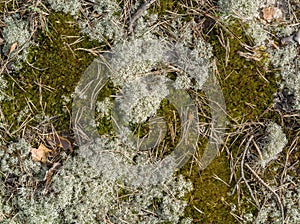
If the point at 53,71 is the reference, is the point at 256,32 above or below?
above

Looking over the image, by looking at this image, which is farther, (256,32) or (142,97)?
(256,32)

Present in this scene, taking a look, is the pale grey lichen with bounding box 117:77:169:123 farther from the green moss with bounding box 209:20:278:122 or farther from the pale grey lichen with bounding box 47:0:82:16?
the pale grey lichen with bounding box 47:0:82:16

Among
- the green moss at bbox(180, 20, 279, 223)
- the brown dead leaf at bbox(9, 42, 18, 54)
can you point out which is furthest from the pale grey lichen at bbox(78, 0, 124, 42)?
the green moss at bbox(180, 20, 279, 223)

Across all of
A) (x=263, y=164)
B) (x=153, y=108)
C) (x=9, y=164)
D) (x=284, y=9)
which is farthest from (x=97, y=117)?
(x=284, y=9)

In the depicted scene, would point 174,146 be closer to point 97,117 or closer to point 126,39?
point 97,117

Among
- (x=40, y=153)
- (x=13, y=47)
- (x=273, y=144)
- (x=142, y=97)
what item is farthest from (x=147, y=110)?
(x=13, y=47)

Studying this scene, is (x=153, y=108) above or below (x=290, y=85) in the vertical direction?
below

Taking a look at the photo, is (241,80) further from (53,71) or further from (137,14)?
(53,71)
